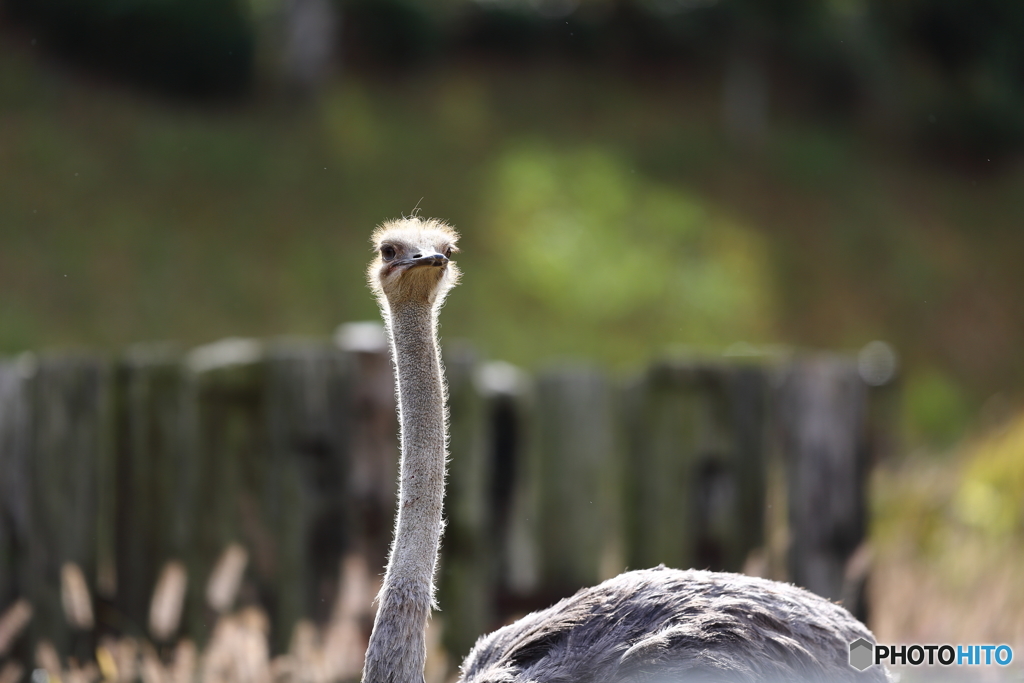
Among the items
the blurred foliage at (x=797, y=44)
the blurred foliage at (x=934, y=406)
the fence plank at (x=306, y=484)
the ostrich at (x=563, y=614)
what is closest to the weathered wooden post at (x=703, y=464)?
the fence plank at (x=306, y=484)

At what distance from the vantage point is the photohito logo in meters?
2.53

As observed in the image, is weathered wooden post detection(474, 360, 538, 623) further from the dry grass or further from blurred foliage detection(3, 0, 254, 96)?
blurred foliage detection(3, 0, 254, 96)

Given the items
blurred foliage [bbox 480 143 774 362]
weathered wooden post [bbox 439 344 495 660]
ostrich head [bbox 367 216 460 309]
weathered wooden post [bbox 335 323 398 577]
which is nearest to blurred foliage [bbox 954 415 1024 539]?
weathered wooden post [bbox 439 344 495 660]

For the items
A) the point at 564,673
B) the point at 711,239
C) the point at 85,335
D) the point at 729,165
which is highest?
the point at 729,165

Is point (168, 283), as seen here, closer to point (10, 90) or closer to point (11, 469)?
point (10, 90)

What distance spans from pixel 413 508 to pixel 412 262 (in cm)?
52

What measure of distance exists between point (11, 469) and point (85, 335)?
905 centimetres

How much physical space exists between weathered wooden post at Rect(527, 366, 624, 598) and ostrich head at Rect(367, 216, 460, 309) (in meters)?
2.02

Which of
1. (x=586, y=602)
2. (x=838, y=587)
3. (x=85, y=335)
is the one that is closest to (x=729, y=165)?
(x=85, y=335)

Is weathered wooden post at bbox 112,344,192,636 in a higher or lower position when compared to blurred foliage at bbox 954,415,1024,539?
higher

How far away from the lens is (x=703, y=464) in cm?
464

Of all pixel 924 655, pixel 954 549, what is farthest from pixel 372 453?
pixel 954 549

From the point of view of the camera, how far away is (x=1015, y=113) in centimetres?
2225

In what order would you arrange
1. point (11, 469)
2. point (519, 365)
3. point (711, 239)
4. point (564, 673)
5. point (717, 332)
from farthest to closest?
1. point (711, 239)
2. point (717, 332)
3. point (519, 365)
4. point (11, 469)
5. point (564, 673)
